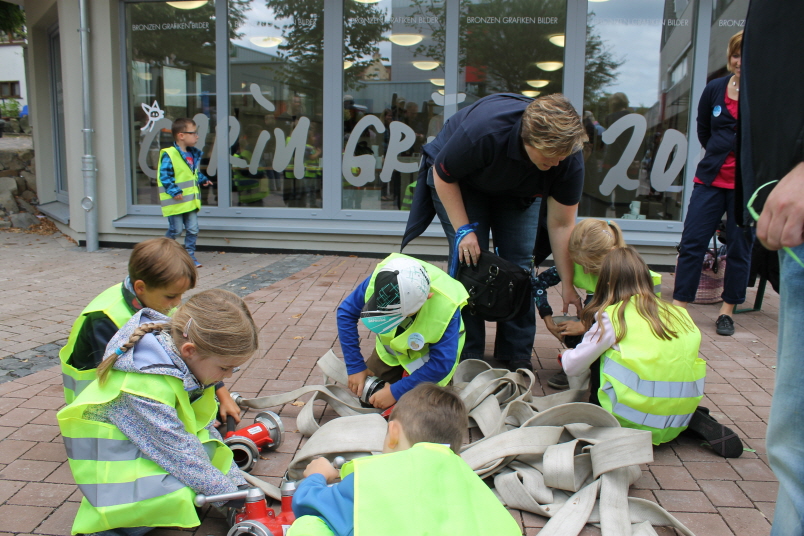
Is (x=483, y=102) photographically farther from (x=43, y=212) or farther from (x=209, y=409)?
(x=43, y=212)

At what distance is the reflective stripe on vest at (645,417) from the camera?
8.76 feet

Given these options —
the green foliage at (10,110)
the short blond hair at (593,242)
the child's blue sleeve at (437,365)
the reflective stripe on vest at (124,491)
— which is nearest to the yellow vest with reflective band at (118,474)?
the reflective stripe on vest at (124,491)

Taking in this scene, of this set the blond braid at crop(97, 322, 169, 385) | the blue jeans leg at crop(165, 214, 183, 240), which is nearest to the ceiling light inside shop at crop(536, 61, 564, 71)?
the blue jeans leg at crop(165, 214, 183, 240)

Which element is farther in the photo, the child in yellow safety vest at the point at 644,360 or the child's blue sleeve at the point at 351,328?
the child's blue sleeve at the point at 351,328

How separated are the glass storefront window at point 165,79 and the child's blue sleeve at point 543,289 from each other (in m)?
5.32

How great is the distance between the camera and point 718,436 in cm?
277

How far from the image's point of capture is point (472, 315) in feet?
11.8

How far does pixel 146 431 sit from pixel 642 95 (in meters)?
6.55

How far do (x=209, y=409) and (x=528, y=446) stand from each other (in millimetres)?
1211

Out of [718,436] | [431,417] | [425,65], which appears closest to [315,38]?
[425,65]

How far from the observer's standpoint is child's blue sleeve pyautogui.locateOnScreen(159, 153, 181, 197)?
693 centimetres

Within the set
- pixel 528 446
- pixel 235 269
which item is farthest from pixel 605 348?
pixel 235 269

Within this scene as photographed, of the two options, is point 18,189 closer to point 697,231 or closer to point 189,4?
point 189,4

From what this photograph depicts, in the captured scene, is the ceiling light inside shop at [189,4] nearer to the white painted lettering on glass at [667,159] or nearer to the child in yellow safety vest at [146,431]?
the white painted lettering on glass at [667,159]
